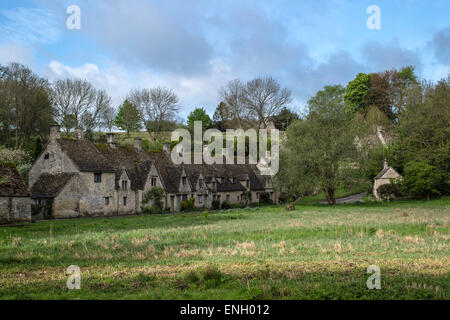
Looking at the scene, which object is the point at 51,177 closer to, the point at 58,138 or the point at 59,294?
the point at 58,138

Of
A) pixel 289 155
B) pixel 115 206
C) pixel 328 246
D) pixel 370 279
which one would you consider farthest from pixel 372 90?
pixel 370 279

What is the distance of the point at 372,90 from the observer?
95.4 m

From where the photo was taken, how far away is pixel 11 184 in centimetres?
4006

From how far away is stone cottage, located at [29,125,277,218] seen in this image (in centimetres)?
4788

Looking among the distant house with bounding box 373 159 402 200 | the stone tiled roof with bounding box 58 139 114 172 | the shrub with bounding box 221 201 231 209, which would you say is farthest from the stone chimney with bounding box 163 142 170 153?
the distant house with bounding box 373 159 402 200

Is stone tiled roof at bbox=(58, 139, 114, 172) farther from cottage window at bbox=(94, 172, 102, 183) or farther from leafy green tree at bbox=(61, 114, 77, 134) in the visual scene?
leafy green tree at bbox=(61, 114, 77, 134)

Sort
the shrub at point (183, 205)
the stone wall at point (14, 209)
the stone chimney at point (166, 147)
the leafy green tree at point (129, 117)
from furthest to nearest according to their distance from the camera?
the leafy green tree at point (129, 117), the stone chimney at point (166, 147), the shrub at point (183, 205), the stone wall at point (14, 209)

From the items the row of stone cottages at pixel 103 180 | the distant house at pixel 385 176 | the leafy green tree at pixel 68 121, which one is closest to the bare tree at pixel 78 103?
the leafy green tree at pixel 68 121

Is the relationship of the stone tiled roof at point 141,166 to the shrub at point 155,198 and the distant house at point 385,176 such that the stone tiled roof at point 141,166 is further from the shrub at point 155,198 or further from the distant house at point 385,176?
the distant house at point 385,176

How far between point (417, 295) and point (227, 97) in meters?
81.1

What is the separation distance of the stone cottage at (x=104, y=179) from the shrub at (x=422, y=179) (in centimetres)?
2799

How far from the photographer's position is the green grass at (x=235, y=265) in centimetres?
1109

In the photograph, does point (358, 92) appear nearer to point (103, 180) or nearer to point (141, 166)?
point (141, 166)

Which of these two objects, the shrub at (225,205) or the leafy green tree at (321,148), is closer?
the leafy green tree at (321,148)
